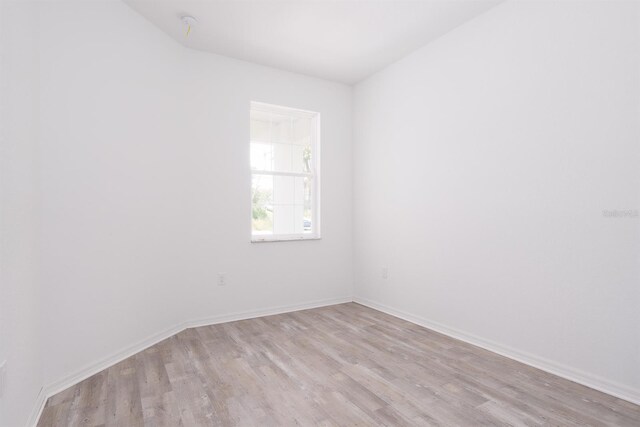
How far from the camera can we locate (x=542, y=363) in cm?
255

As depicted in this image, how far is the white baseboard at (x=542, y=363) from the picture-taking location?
2.16 metres

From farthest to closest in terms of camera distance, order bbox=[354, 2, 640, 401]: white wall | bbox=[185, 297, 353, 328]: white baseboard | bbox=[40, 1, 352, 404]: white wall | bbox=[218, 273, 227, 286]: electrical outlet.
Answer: bbox=[218, 273, 227, 286]: electrical outlet → bbox=[185, 297, 353, 328]: white baseboard → bbox=[40, 1, 352, 404]: white wall → bbox=[354, 2, 640, 401]: white wall

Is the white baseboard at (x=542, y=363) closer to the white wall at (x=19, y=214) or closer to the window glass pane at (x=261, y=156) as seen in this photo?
the window glass pane at (x=261, y=156)

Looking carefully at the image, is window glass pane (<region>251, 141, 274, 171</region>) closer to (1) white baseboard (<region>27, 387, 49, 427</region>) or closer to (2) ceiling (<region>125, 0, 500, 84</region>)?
(2) ceiling (<region>125, 0, 500, 84</region>)

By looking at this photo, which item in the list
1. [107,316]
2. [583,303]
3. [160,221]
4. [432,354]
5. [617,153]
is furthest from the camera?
[160,221]

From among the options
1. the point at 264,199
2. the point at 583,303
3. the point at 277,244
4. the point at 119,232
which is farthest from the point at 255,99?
the point at 583,303

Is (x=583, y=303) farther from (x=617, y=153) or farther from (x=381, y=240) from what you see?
(x=381, y=240)

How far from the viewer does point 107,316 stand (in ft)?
8.63

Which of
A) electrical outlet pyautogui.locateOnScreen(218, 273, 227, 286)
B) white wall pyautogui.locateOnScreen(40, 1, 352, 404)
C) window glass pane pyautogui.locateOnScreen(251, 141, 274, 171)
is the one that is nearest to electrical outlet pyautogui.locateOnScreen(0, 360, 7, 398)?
white wall pyautogui.locateOnScreen(40, 1, 352, 404)

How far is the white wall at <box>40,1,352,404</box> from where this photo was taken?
91.0 inches

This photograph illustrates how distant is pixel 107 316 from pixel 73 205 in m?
0.87

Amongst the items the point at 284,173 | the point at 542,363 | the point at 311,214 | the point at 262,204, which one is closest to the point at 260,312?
the point at 262,204

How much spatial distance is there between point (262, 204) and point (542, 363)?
9.81ft

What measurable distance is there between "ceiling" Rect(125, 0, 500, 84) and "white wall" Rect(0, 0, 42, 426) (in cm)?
131
